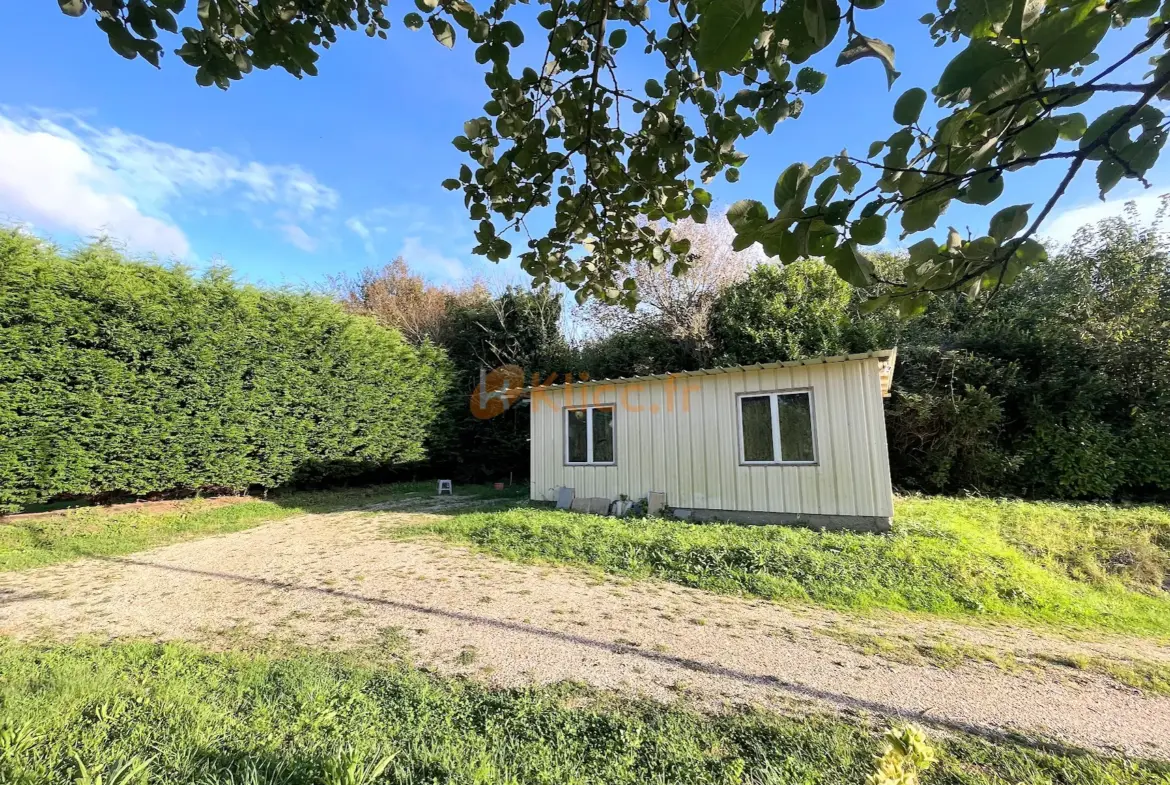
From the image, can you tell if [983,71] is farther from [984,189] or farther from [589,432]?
[589,432]

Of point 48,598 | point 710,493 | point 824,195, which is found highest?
point 824,195

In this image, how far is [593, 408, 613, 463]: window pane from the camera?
377 inches

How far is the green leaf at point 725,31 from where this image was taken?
81 centimetres

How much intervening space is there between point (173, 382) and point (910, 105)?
11.4 metres

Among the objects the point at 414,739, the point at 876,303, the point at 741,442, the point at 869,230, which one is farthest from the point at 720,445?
the point at 869,230

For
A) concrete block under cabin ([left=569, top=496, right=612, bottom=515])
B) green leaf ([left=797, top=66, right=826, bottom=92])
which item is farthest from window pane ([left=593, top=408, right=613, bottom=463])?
green leaf ([left=797, top=66, right=826, bottom=92])

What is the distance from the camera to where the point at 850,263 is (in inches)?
39.5

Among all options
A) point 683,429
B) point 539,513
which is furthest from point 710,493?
point 539,513

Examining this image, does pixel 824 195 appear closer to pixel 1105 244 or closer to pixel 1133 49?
pixel 1133 49

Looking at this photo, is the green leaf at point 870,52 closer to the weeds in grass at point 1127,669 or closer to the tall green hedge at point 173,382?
the weeds in grass at point 1127,669

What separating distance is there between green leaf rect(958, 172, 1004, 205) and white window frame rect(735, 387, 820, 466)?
693 centimetres

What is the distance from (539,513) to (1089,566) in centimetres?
711

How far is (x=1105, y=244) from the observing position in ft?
37.8

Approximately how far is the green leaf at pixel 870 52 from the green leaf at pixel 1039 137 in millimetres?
255
